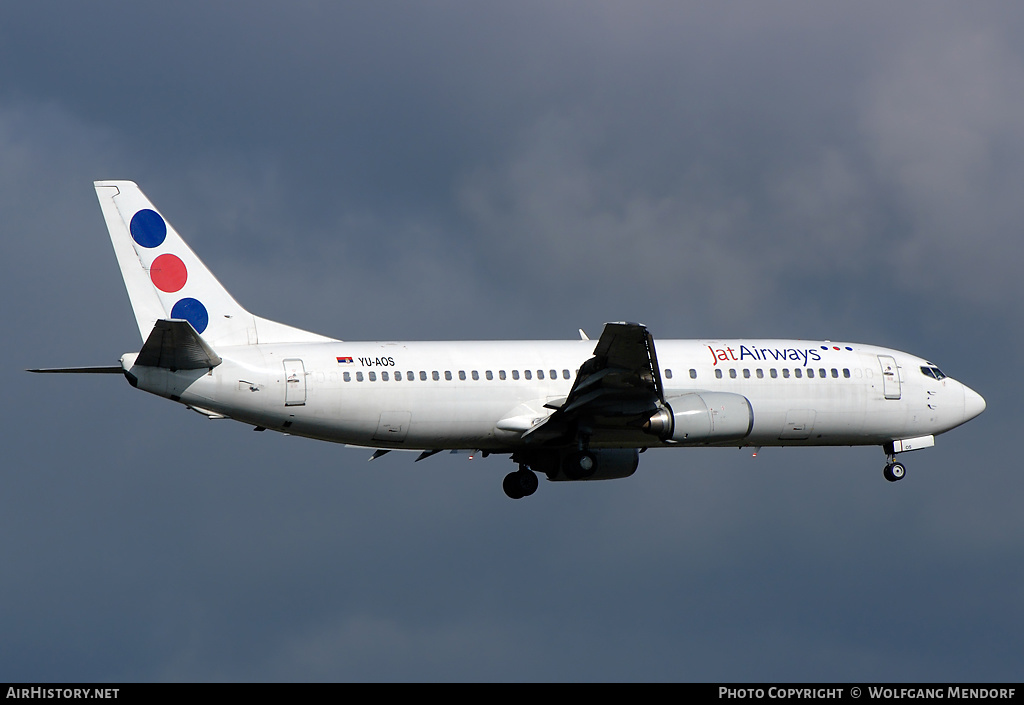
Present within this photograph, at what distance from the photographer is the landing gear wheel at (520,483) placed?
46344mm

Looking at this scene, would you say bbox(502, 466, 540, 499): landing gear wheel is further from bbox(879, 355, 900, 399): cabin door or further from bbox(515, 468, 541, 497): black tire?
bbox(879, 355, 900, 399): cabin door

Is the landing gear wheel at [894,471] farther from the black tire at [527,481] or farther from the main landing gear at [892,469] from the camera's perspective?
the black tire at [527,481]

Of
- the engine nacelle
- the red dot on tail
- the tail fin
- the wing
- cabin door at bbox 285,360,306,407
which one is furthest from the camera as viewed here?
the engine nacelle

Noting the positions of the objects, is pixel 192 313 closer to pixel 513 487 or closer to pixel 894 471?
pixel 513 487

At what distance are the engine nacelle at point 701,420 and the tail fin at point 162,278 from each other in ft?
37.3

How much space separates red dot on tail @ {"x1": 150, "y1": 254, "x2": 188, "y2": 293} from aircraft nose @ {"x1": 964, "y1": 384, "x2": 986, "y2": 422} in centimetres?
2550

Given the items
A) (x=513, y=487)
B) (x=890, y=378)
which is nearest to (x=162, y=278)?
(x=513, y=487)

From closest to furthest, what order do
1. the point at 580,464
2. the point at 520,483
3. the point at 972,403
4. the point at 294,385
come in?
the point at 294,385
the point at 580,464
the point at 520,483
the point at 972,403

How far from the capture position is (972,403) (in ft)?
160

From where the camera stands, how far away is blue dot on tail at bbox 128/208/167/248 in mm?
40812

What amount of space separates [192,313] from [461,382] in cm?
774

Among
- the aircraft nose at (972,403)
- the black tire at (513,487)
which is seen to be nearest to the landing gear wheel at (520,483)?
the black tire at (513,487)

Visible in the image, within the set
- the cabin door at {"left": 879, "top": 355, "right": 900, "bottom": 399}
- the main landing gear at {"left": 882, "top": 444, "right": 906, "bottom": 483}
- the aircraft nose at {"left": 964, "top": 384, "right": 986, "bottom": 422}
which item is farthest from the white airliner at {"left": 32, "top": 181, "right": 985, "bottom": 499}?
the aircraft nose at {"left": 964, "top": 384, "right": 986, "bottom": 422}
